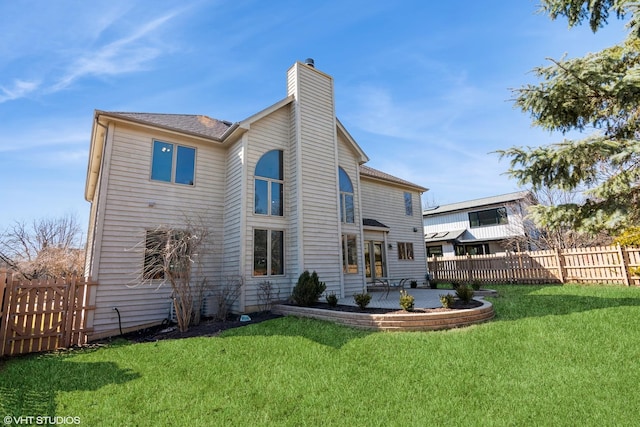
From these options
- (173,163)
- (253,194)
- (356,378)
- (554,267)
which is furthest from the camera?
(554,267)

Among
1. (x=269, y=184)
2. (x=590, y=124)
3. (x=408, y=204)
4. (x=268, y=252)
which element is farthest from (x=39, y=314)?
(x=408, y=204)

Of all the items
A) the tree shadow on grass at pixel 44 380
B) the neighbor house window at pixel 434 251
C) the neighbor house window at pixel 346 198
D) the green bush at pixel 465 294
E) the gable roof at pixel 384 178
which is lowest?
the tree shadow on grass at pixel 44 380

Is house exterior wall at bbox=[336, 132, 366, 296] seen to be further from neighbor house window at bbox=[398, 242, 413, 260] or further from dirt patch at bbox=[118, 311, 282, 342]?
neighbor house window at bbox=[398, 242, 413, 260]

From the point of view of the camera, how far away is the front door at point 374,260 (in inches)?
608

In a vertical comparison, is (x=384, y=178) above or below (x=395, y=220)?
above

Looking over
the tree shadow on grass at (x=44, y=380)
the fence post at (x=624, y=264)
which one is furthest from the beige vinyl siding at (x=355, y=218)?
the fence post at (x=624, y=264)

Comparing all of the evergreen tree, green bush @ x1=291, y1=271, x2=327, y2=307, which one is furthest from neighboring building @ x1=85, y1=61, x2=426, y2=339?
the evergreen tree

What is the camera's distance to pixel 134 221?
378 inches

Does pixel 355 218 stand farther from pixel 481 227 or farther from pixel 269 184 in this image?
pixel 481 227

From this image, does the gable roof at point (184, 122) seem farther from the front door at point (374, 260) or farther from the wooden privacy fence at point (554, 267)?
the wooden privacy fence at point (554, 267)

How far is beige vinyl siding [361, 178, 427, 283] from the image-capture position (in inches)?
661

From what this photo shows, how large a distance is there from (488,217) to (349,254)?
864 inches

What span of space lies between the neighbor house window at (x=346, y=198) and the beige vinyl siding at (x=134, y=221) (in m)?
5.39

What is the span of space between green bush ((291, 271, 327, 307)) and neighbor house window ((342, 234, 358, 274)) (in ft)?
9.79
